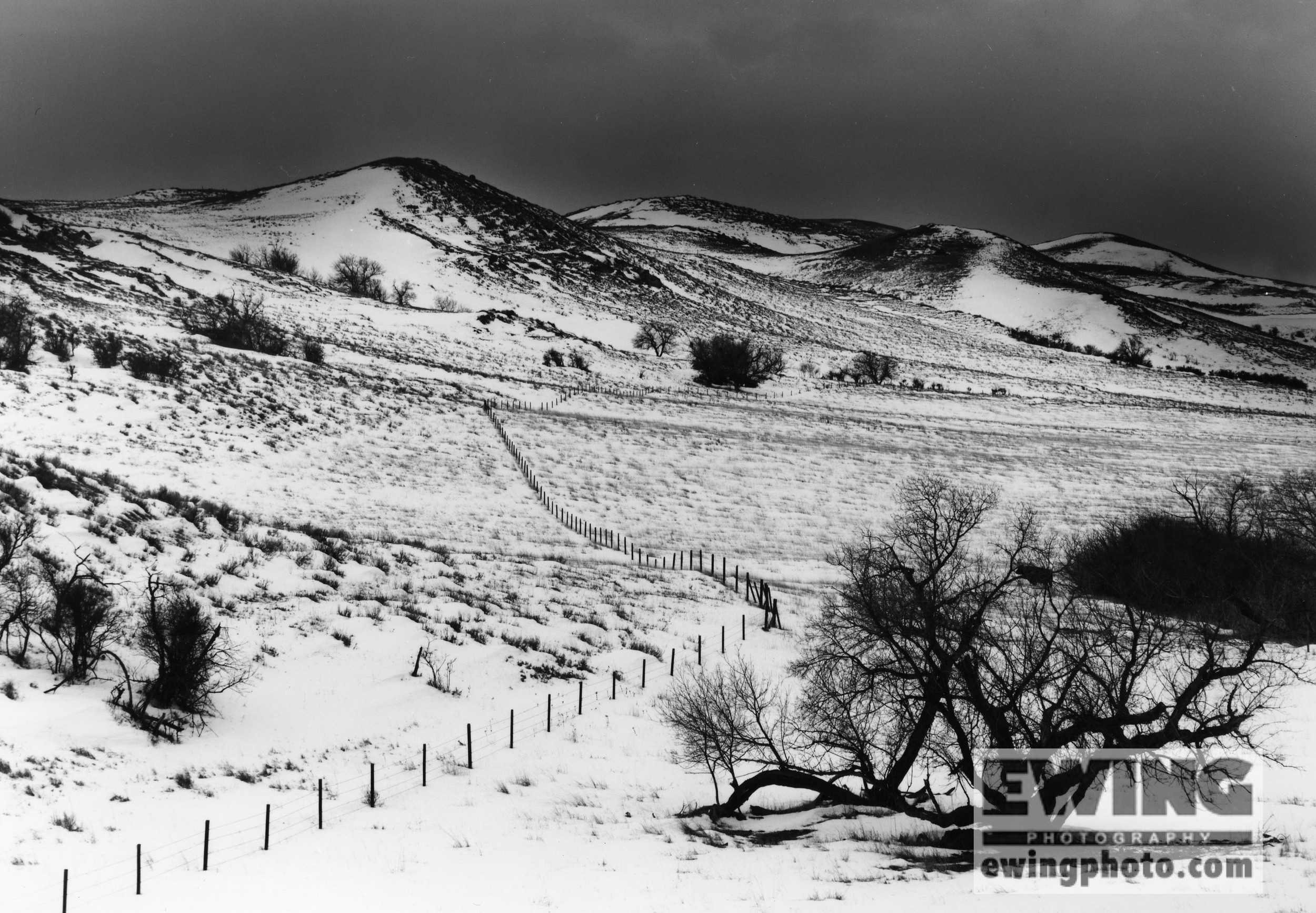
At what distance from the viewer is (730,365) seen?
68.5 meters

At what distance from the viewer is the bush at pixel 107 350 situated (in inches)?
1531

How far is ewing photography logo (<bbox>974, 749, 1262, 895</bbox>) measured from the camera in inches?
396

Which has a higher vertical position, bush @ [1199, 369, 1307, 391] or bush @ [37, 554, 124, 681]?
bush @ [1199, 369, 1307, 391]

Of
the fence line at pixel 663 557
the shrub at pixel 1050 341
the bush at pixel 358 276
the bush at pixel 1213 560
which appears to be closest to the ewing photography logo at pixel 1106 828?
the bush at pixel 1213 560

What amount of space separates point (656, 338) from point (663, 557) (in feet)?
187

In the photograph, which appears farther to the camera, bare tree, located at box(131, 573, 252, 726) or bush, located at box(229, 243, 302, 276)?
bush, located at box(229, 243, 302, 276)

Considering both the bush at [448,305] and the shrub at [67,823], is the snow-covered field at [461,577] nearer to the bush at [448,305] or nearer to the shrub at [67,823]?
the shrub at [67,823]

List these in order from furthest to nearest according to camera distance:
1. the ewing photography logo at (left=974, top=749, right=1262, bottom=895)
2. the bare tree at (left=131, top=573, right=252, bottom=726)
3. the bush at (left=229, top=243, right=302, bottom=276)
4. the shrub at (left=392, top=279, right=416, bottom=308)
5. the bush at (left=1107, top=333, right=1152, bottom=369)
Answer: the bush at (left=1107, top=333, right=1152, bottom=369), the bush at (left=229, top=243, right=302, bottom=276), the shrub at (left=392, top=279, right=416, bottom=308), the bare tree at (left=131, top=573, right=252, bottom=726), the ewing photography logo at (left=974, top=749, right=1262, bottom=895)

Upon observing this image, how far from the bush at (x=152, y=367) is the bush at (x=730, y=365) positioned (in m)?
38.5

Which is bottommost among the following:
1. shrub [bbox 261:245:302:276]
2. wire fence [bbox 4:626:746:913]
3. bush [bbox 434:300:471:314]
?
wire fence [bbox 4:626:746:913]

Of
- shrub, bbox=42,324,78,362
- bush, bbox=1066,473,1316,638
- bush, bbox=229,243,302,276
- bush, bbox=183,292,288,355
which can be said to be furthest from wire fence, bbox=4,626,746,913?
bush, bbox=229,243,302,276

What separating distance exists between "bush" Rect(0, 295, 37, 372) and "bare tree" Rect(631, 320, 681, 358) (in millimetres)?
49007

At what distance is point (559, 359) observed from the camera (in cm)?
6975

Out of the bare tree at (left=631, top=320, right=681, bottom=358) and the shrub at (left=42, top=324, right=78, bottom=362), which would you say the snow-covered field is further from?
the bare tree at (left=631, top=320, right=681, bottom=358)
